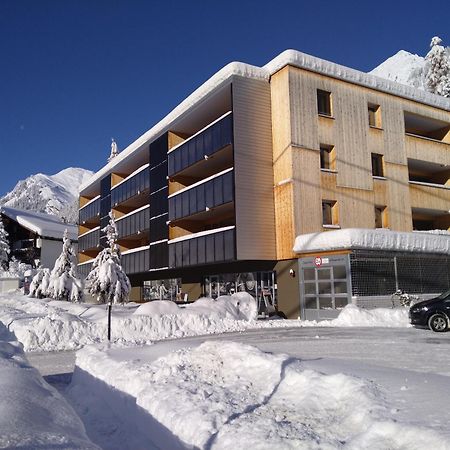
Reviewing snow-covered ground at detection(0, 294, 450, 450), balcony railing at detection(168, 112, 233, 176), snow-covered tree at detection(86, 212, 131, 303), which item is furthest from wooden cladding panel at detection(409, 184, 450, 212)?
snow-covered tree at detection(86, 212, 131, 303)

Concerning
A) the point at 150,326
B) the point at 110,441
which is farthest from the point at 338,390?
the point at 150,326

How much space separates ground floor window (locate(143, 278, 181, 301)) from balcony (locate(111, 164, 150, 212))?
7.37 metres

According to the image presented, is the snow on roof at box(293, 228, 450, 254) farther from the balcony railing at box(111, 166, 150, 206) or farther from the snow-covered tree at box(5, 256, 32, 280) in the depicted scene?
the snow-covered tree at box(5, 256, 32, 280)

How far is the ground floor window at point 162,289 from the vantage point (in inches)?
1378

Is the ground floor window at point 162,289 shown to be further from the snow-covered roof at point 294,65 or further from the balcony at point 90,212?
the balcony at point 90,212

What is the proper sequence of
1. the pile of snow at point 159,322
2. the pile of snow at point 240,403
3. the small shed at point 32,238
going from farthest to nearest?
the small shed at point 32,238, the pile of snow at point 159,322, the pile of snow at point 240,403

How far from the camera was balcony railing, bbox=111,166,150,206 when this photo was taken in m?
38.1

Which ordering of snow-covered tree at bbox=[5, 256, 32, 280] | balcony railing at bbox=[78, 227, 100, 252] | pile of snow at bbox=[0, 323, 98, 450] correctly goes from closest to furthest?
pile of snow at bbox=[0, 323, 98, 450], balcony railing at bbox=[78, 227, 100, 252], snow-covered tree at bbox=[5, 256, 32, 280]

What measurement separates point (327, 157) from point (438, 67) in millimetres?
28663

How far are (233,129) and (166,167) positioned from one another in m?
9.45

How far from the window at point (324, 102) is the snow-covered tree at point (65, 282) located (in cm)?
2169

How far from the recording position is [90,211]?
174 feet

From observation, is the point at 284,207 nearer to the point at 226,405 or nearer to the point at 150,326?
the point at 150,326

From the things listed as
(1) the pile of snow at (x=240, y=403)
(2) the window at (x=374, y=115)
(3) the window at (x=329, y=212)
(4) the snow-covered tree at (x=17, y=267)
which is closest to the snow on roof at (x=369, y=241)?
(3) the window at (x=329, y=212)
